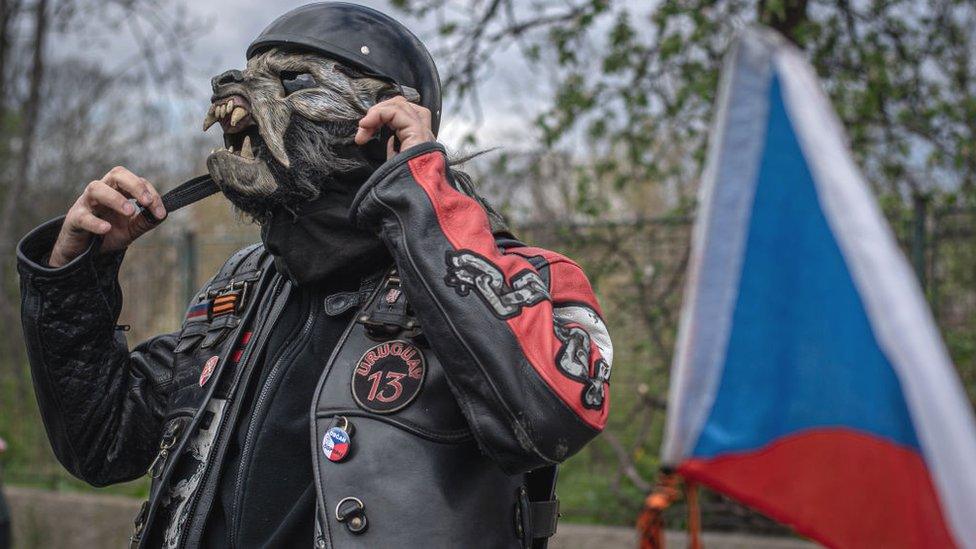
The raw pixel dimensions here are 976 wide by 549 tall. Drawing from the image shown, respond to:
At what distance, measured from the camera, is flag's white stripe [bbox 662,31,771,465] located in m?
1.47

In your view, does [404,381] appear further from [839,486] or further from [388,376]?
[839,486]

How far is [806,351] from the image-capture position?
58.5 inches

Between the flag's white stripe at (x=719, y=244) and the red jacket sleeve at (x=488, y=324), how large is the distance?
455mm

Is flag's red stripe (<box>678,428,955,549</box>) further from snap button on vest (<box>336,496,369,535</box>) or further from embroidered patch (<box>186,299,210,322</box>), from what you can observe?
embroidered patch (<box>186,299,210,322</box>)

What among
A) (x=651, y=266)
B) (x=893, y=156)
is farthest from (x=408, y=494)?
(x=893, y=156)

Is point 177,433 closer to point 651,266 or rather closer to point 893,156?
point 651,266

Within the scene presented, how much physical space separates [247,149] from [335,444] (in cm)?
73

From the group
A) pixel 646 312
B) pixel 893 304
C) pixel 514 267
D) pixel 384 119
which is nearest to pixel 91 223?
pixel 384 119

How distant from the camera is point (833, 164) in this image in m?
1.52

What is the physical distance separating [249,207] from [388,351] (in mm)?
498

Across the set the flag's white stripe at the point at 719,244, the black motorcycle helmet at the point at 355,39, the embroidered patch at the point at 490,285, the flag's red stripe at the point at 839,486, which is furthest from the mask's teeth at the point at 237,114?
the flag's red stripe at the point at 839,486

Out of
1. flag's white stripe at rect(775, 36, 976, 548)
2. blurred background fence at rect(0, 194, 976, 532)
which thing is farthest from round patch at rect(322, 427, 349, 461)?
blurred background fence at rect(0, 194, 976, 532)

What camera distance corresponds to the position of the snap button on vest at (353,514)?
78.0 inches

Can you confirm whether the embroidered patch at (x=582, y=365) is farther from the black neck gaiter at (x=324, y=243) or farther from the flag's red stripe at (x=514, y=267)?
the black neck gaiter at (x=324, y=243)
